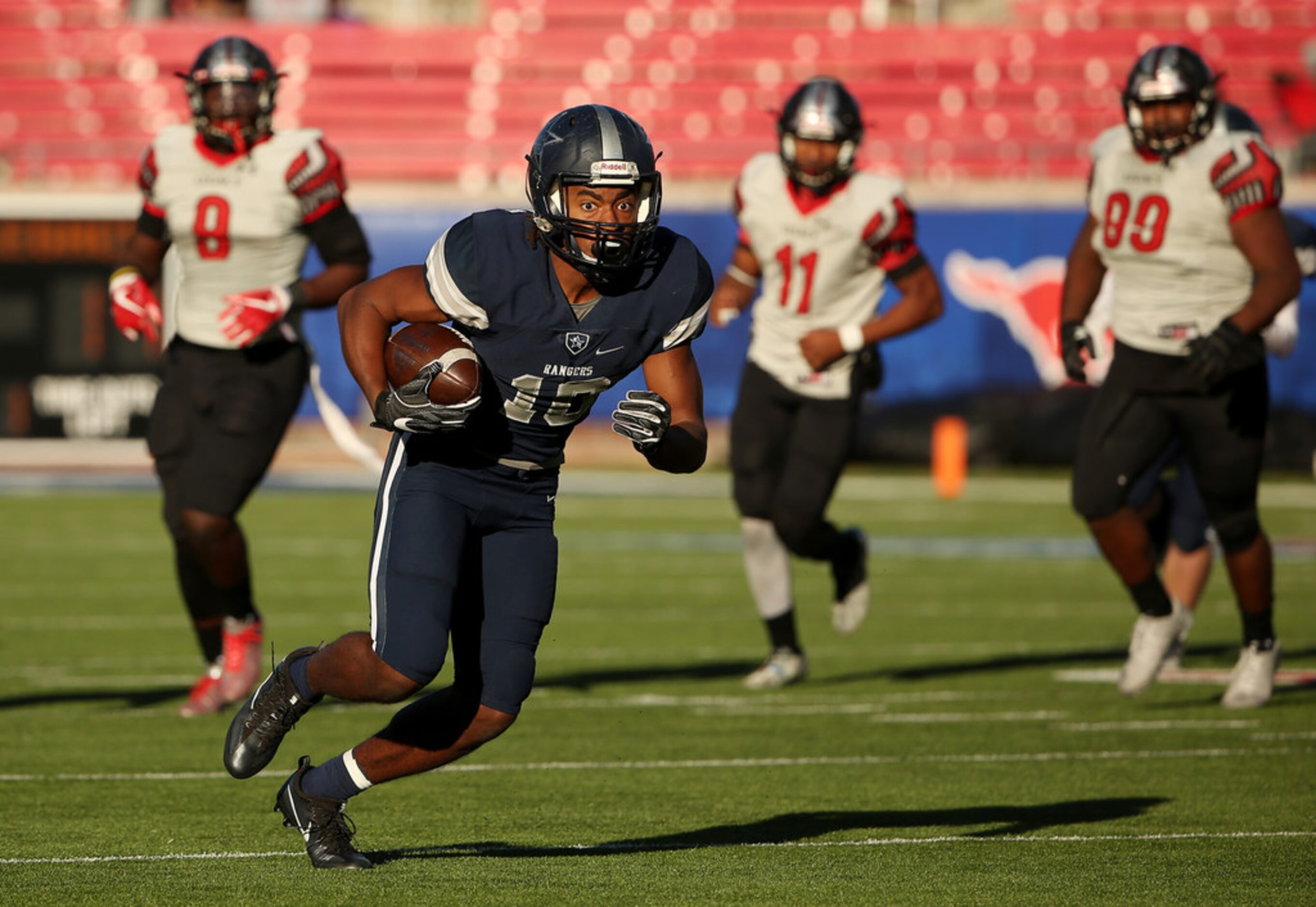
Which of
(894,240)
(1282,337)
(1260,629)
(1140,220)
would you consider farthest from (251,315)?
(1282,337)

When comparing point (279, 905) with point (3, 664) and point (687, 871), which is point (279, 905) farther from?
point (3, 664)

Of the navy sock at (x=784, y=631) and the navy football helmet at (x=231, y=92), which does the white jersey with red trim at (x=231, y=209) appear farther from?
the navy sock at (x=784, y=631)

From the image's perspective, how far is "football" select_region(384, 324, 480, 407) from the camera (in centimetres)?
416

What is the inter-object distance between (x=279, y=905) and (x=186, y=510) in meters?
3.05

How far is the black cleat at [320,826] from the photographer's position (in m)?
4.42

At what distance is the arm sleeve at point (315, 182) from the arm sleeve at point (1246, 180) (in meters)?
2.95

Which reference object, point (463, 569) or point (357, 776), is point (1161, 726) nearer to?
point (463, 569)

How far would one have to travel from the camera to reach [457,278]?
436 centimetres

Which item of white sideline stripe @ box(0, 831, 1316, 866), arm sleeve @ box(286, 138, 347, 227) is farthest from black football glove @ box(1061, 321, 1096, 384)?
arm sleeve @ box(286, 138, 347, 227)

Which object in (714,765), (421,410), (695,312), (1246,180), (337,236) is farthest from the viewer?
(337,236)

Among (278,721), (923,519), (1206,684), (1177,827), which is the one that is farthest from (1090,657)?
(923,519)

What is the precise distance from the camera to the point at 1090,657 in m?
8.53

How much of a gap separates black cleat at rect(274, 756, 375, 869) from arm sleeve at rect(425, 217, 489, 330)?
1.00 metres

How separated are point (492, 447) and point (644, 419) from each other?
0.45 m
